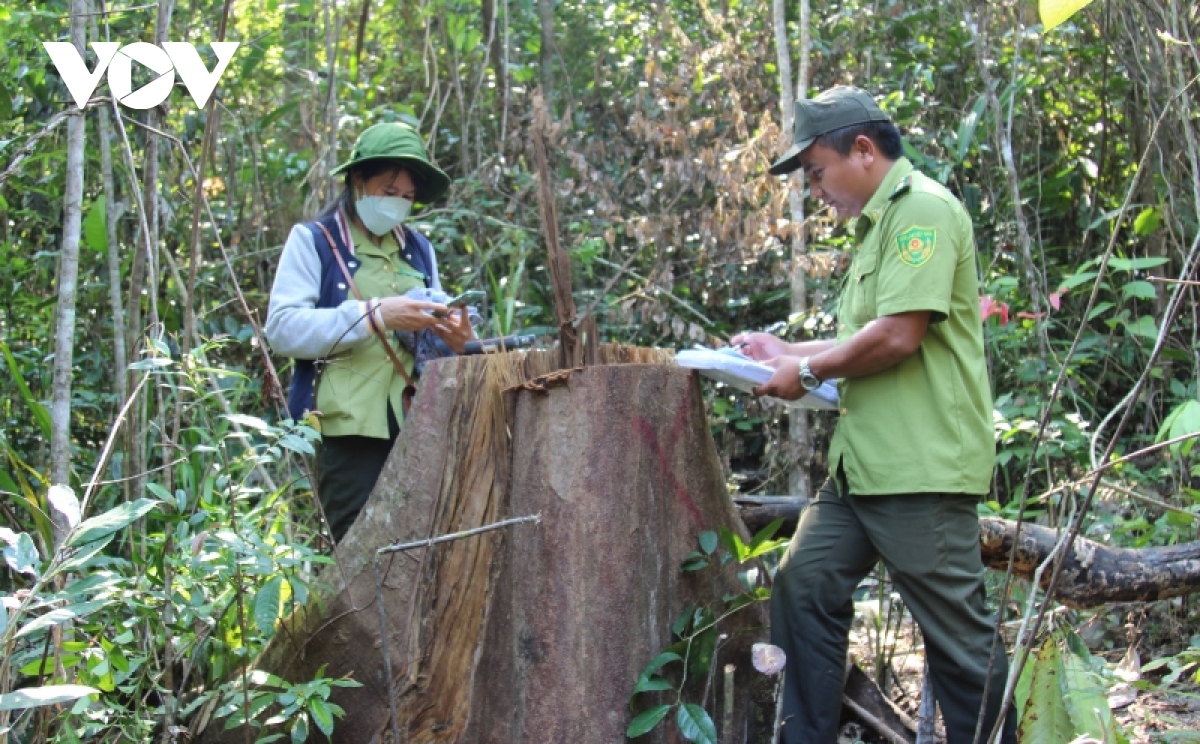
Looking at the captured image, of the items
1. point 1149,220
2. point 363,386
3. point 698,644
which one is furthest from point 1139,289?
point 363,386

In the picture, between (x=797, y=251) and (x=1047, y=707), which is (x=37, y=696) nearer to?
(x=1047, y=707)

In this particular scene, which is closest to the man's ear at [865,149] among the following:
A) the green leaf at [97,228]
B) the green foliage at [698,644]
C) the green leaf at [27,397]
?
the green foliage at [698,644]

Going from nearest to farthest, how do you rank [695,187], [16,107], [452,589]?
[452,589], [16,107], [695,187]

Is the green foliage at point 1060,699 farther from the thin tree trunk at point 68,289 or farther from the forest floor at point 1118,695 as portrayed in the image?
the thin tree trunk at point 68,289

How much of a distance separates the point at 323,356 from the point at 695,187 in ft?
11.8

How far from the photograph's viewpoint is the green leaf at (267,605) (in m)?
2.89

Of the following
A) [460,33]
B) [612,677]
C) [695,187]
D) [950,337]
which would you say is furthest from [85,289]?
[950,337]

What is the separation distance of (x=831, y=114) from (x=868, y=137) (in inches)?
5.4

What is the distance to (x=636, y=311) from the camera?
6.68 metres

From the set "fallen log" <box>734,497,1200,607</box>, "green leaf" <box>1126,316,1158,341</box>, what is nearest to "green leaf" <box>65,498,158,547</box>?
"fallen log" <box>734,497,1200,607</box>

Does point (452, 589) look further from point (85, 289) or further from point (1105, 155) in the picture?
point (1105, 155)

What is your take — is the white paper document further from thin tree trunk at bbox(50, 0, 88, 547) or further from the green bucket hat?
thin tree trunk at bbox(50, 0, 88, 547)

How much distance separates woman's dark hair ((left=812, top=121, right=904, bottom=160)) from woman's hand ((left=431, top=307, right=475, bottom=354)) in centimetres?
134

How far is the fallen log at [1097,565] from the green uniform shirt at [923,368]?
0.51m
